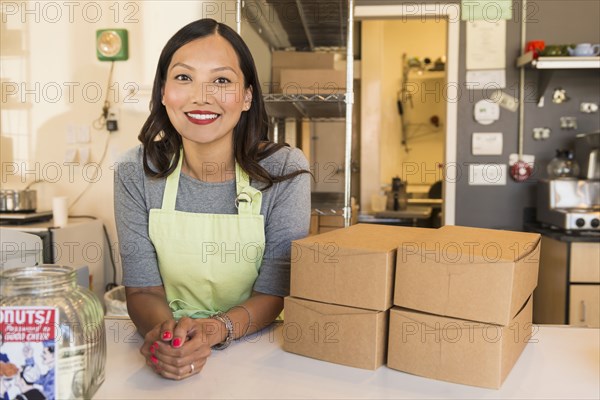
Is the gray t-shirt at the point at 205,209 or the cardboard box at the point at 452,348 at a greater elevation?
the gray t-shirt at the point at 205,209

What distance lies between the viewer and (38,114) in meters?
3.15

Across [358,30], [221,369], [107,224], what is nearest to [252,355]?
[221,369]

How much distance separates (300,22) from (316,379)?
2307mm

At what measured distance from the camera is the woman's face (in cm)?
124

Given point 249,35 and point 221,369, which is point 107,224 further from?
point 221,369

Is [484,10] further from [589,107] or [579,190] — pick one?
[579,190]

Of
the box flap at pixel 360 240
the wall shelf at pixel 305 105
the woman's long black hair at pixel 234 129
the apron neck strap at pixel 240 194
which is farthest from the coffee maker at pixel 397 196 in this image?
the box flap at pixel 360 240

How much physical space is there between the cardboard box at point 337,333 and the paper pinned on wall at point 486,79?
2.52 meters

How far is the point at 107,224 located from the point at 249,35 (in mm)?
1308

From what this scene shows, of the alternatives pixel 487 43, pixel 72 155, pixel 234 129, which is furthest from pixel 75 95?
pixel 487 43

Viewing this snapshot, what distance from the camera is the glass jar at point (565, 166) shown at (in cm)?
297

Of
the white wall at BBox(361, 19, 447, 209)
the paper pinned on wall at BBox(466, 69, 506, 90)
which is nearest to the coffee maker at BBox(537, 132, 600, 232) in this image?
the paper pinned on wall at BBox(466, 69, 506, 90)

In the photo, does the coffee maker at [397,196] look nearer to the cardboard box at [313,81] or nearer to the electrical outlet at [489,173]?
the electrical outlet at [489,173]

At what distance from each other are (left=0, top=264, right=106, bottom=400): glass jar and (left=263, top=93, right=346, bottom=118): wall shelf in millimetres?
1680
